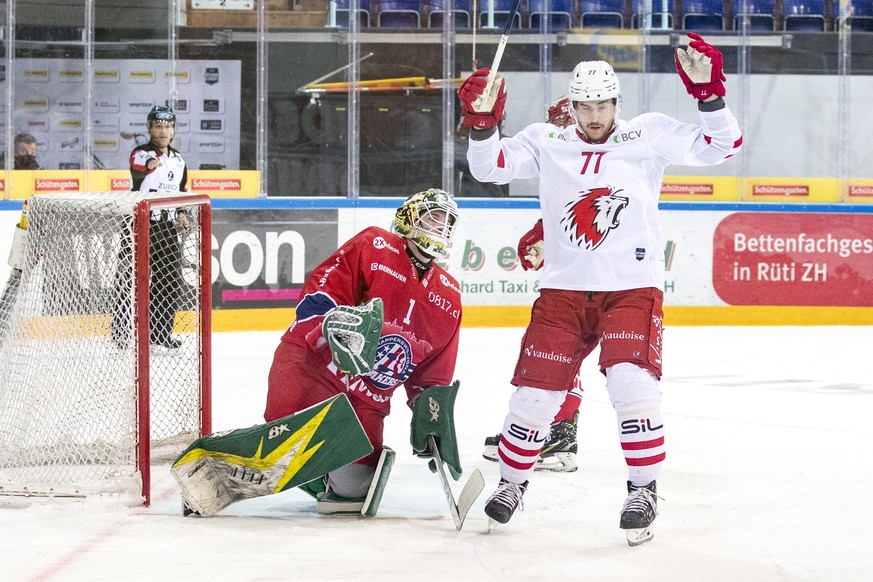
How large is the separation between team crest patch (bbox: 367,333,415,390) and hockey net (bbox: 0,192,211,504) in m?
0.54

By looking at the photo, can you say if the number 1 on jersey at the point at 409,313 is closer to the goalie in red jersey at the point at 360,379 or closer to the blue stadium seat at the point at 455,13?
the goalie in red jersey at the point at 360,379

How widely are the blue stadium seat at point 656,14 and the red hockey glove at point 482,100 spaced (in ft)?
17.0

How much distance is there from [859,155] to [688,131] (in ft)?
18.1

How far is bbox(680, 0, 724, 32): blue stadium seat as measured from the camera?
8250 mm

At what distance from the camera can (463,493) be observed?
285cm

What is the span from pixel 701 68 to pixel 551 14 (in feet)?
17.3

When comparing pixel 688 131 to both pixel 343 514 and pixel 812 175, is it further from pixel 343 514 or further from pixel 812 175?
pixel 812 175

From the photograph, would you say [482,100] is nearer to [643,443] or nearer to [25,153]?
[643,443]

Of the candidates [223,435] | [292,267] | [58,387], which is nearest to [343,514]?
[223,435]

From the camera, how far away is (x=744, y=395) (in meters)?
4.93

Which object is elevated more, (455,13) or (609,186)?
(455,13)

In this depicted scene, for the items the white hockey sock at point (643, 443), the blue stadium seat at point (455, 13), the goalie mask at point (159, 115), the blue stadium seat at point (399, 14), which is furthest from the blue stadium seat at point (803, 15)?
the white hockey sock at point (643, 443)

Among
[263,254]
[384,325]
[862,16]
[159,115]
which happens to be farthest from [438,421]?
[862,16]

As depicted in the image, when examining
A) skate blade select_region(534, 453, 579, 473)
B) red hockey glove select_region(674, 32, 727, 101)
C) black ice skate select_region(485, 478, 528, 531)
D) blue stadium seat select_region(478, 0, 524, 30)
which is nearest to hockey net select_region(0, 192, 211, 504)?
black ice skate select_region(485, 478, 528, 531)
